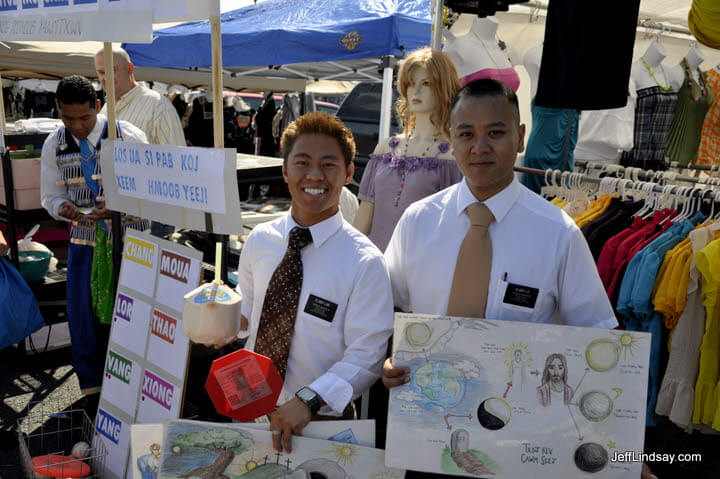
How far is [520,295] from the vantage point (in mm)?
1682

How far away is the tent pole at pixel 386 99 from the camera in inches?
195

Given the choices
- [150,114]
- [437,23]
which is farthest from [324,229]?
[150,114]

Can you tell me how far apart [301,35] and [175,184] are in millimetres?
4117

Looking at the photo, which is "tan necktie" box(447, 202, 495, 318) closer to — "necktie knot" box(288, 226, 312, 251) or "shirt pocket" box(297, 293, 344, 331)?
"shirt pocket" box(297, 293, 344, 331)

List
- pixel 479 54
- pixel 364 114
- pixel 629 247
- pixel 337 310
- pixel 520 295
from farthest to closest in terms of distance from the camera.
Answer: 1. pixel 364 114
2. pixel 479 54
3. pixel 629 247
4. pixel 337 310
5. pixel 520 295

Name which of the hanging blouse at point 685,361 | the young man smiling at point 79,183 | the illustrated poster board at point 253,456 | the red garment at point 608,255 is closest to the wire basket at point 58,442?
the young man smiling at point 79,183

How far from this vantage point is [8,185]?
4.23 metres

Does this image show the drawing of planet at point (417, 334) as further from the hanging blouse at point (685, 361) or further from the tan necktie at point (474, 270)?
the hanging blouse at point (685, 361)

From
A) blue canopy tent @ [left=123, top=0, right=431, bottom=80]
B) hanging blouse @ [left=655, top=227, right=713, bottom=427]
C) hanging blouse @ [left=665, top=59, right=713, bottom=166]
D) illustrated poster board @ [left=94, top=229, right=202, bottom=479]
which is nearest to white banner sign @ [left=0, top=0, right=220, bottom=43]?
illustrated poster board @ [left=94, top=229, right=202, bottom=479]

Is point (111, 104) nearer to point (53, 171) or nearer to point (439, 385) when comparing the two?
point (53, 171)

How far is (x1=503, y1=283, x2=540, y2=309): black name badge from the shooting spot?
1.68m

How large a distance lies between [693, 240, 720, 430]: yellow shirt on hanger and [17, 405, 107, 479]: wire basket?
2727mm

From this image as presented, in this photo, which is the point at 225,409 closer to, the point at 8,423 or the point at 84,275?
the point at 84,275

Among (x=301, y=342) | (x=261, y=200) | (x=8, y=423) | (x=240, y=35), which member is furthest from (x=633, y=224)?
(x=240, y=35)
